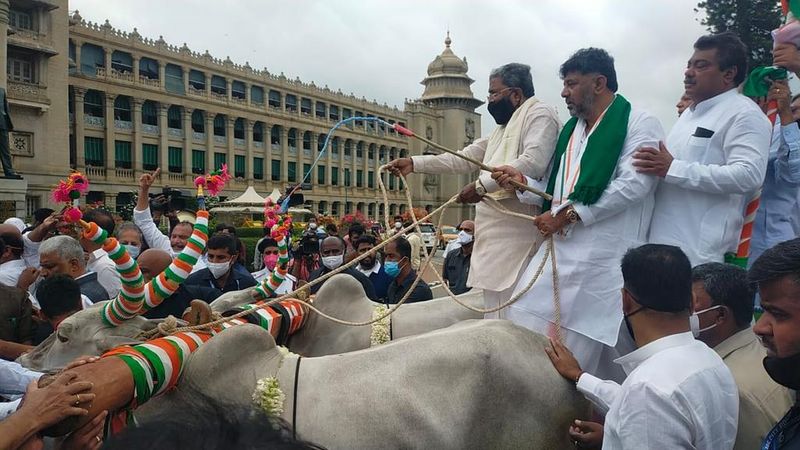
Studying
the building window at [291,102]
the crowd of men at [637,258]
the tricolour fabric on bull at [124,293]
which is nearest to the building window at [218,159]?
the building window at [291,102]

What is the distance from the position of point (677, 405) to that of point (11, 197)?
21.3m

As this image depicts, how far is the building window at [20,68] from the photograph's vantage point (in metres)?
30.4

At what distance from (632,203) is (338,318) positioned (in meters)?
1.85

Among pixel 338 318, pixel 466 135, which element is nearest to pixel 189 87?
pixel 466 135

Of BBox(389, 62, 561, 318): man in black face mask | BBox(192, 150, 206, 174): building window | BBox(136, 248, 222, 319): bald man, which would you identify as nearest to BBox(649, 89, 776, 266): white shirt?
BBox(389, 62, 561, 318): man in black face mask

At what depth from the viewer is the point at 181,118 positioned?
47250 mm

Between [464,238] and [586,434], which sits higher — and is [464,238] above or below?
above

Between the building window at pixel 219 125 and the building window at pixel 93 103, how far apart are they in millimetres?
9691

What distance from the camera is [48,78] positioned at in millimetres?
32000

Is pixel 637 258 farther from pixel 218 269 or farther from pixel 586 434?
pixel 218 269

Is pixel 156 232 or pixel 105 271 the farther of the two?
pixel 156 232

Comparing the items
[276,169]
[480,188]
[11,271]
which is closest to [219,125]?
[276,169]

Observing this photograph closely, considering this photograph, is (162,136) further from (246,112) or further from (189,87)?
(246,112)

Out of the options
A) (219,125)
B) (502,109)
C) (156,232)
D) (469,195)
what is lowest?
(156,232)
